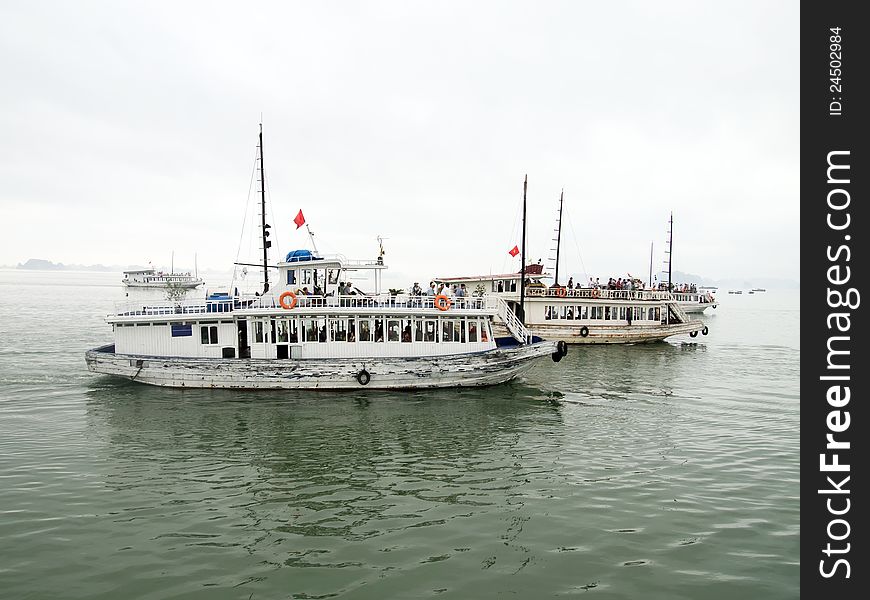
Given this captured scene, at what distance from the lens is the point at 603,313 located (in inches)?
1753

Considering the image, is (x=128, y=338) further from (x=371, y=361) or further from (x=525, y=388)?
(x=525, y=388)

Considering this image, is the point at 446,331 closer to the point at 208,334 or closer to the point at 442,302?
the point at 442,302

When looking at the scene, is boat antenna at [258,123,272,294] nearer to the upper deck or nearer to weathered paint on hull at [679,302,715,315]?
the upper deck

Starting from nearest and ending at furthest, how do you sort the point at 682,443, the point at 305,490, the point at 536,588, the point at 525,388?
the point at 536,588 → the point at 305,490 → the point at 682,443 → the point at 525,388

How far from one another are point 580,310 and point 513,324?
17.6 m

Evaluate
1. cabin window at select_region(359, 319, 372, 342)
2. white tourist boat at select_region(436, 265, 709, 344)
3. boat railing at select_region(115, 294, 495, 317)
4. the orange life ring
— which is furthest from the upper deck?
white tourist boat at select_region(436, 265, 709, 344)

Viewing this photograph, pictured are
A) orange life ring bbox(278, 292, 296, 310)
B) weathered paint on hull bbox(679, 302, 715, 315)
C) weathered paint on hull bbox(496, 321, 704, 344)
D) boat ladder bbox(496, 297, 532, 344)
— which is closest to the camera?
orange life ring bbox(278, 292, 296, 310)

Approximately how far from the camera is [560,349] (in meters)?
25.1

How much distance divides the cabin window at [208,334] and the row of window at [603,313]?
27179mm

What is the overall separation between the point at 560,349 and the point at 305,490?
15.3m

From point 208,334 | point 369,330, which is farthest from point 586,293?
point 208,334

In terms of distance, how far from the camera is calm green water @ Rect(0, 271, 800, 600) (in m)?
9.39

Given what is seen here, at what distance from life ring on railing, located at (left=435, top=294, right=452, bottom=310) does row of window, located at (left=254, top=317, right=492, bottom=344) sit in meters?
0.71
